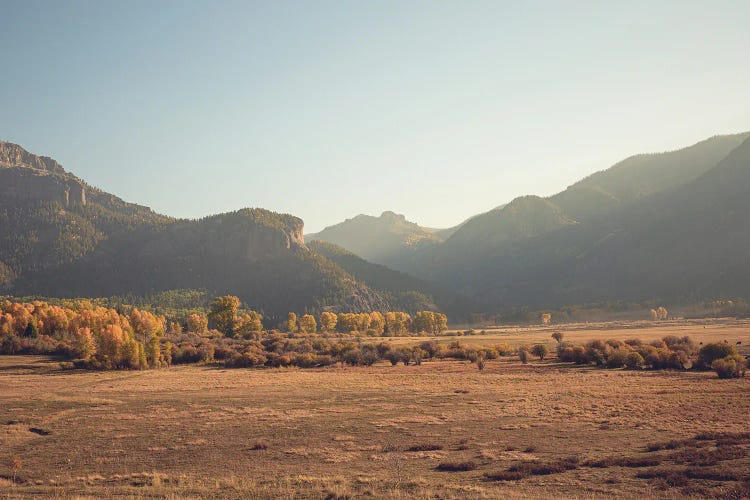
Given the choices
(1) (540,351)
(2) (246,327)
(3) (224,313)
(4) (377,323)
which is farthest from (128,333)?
(4) (377,323)

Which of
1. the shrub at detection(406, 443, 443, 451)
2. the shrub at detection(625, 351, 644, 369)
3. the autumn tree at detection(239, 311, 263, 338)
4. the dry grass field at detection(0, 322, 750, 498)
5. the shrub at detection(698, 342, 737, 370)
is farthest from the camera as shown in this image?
the autumn tree at detection(239, 311, 263, 338)

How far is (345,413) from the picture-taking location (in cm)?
3716

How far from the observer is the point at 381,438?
96.8 feet

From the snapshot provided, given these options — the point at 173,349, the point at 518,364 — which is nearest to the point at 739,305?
the point at 518,364

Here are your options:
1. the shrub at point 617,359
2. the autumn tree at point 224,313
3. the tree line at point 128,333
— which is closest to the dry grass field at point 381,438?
the shrub at point 617,359

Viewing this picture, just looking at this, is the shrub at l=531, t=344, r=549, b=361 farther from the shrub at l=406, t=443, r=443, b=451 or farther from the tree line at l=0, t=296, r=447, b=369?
the shrub at l=406, t=443, r=443, b=451

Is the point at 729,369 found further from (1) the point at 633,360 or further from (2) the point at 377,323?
(2) the point at 377,323

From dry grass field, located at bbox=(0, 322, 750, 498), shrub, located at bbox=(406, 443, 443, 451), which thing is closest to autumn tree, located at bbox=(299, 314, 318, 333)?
dry grass field, located at bbox=(0, 322, 750, 498)

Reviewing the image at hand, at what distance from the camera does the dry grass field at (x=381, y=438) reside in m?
20.2

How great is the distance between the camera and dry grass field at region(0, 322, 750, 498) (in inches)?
796

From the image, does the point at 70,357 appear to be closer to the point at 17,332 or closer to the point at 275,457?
the point at 17,332

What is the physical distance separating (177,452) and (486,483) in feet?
57.1

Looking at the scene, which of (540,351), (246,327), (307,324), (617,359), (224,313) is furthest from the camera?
(307,324)

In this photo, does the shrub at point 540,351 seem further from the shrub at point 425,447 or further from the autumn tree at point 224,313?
the autumn tree at point 224,313
